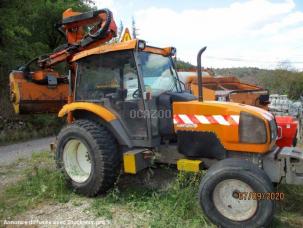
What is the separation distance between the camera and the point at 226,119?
15.5ft

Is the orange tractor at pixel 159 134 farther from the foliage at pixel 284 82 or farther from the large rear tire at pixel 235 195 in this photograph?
the foliage at pixel 284 82

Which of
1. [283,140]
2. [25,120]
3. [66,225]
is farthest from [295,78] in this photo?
[66,225]

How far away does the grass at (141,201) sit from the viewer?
14.8ft

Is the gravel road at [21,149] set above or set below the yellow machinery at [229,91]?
below

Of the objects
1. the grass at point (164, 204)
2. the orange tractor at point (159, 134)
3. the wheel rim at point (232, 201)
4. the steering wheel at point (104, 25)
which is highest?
the steering wheel at point (104, 25)

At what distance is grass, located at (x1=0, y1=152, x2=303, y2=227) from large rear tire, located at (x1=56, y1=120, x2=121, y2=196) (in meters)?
0.17

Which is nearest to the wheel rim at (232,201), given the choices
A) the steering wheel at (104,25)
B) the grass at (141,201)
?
the grass at (141,201)

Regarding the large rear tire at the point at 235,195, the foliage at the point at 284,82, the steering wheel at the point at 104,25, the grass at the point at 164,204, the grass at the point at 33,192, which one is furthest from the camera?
the foliage at the point at 284,82

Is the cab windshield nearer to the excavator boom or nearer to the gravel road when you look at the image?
the excavator boom

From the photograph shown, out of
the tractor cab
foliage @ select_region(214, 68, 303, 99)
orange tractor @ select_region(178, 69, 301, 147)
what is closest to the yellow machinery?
orange tractor @ select_region(178, 69, 301, 147)

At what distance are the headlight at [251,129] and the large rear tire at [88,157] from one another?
6.05ft

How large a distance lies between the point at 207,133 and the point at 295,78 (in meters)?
24.1

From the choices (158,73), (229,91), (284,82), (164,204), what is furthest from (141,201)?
(284,82)

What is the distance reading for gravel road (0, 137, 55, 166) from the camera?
845cm
